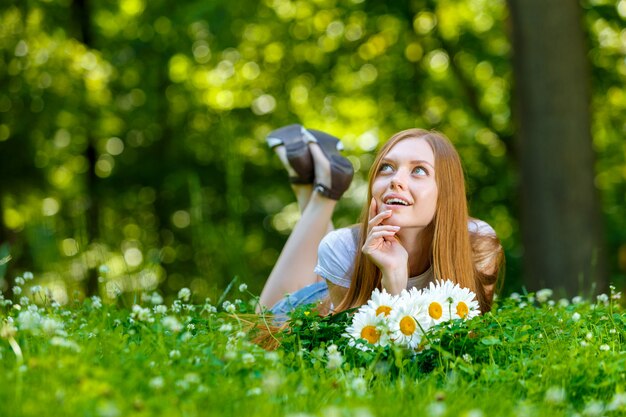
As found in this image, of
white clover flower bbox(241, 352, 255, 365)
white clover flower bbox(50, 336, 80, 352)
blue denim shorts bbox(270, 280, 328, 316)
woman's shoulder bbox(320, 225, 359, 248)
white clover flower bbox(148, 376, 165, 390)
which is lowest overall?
blue denim shorts bbox(270, 280, 328, 316)

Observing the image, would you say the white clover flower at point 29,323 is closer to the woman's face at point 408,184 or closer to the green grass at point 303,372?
the green grass at point 303,372

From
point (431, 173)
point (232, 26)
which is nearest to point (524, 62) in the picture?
point (232, 26)

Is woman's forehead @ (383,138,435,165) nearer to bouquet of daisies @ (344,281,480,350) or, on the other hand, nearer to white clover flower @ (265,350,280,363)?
bouquet of daisies @ (344,281,480,350)

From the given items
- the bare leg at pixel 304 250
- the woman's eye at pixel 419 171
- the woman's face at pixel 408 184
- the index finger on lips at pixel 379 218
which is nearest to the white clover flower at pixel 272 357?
the index finger on lips at pixel 379 218

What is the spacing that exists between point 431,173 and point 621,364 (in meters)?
1.27

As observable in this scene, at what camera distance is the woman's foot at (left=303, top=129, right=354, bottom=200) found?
16.1 ft

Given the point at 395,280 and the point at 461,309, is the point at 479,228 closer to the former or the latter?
the point at 395,280

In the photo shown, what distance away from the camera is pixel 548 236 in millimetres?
7355

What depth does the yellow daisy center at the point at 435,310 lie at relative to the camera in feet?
10.6

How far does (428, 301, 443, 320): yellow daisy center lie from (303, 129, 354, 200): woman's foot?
175 cm

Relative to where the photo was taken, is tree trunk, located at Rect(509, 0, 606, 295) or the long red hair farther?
tree trunk, located at Rect(509, 0, 606, 295)

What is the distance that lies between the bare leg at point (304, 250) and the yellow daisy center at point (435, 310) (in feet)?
5.53

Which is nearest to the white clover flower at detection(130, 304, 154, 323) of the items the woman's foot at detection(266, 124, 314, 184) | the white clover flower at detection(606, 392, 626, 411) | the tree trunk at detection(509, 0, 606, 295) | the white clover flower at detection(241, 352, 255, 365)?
the white clover flower at detection(241, 352, 255, 365)

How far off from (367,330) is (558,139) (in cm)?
471
